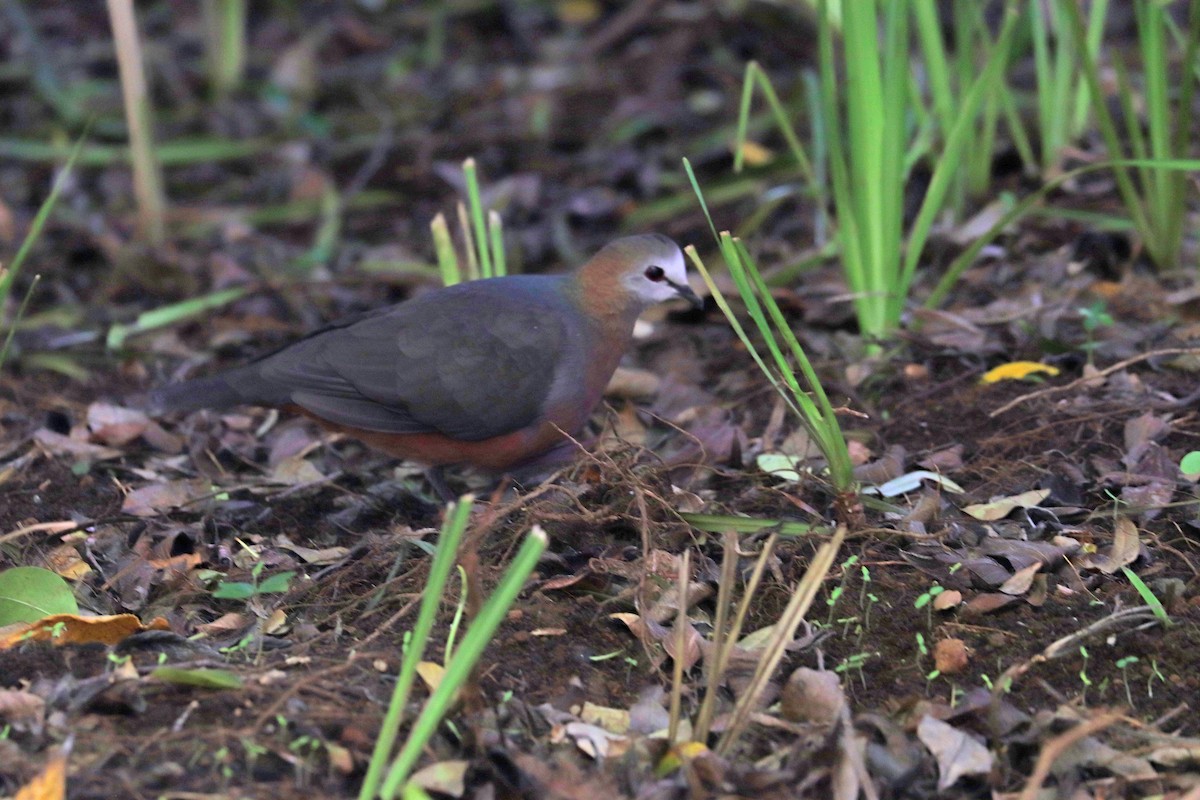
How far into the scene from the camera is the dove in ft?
12.3

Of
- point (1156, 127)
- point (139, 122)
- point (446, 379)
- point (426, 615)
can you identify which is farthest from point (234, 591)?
point (1156, 127)

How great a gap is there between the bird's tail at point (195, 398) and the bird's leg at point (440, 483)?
57 cm

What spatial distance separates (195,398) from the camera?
381 centimetres

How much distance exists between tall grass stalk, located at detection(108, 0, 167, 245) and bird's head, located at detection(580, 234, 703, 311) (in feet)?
7.32

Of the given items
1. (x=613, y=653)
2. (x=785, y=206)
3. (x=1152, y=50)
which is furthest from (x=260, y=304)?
(x=1152, y=50)

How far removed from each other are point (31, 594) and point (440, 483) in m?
1.30

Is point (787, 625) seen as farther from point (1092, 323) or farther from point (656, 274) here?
point (1092, 323)

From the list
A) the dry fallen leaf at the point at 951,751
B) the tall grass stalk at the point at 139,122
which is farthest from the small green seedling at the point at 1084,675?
the tall grass stalk at the point at 139,122

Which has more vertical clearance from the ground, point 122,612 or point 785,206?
point 122,612

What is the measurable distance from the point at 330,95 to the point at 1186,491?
5.44 metres

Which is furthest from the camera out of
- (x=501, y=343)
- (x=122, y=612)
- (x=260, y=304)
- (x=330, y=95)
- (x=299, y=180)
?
(x=330, y=95)

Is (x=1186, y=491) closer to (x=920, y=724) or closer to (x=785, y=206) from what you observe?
(x=920, y=724)

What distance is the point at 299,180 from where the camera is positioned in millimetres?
6523

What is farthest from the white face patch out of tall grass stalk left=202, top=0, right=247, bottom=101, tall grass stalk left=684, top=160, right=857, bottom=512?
tall grass stalk left=202, top=0, right=247, bottom=101
